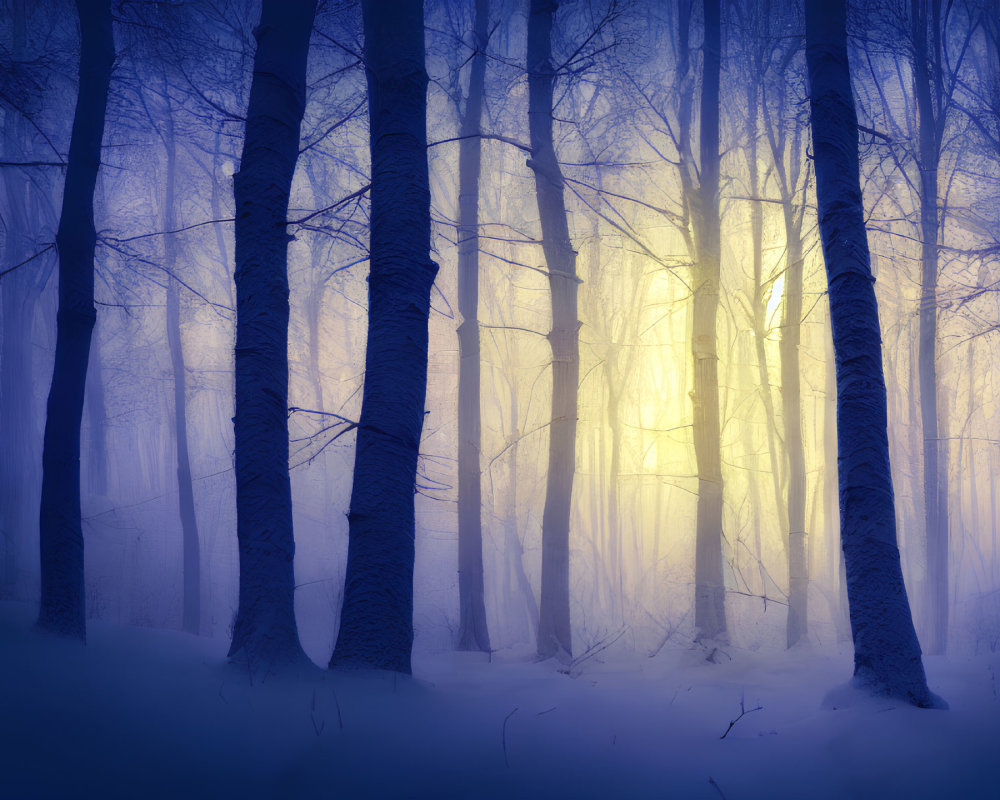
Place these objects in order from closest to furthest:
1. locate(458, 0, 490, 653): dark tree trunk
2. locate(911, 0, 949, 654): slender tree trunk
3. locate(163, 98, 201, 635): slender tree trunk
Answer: locate(458, 0, 490, 653): dark tree trunk → locate(911, 0, 949, 654): slender tree trunk → locate(163, 98, 201, 635): slender tree trunk

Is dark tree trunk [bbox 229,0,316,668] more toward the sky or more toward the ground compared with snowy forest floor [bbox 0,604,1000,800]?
more toward the sky

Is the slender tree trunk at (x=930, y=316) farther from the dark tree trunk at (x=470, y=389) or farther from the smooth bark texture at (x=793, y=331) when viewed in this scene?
the dark tree trunk at (x=470, y=389)

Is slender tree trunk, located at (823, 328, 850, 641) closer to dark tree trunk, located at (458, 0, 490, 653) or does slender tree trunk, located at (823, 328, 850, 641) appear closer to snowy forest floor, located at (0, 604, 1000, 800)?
dark tree trunk, located at (458, 0, 490, 653)

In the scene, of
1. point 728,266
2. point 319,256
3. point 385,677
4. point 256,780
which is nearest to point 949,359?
point 728,266

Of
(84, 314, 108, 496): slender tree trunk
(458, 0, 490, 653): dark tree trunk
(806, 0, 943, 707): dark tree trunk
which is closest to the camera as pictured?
(806, 0, 943, 707): dark tree trunk

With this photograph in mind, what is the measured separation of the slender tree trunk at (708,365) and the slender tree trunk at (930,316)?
4204mm

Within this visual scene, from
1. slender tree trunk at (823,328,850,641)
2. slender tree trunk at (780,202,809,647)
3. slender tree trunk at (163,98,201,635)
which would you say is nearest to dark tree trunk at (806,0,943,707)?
slender tree trunk at (780,202,809,647)

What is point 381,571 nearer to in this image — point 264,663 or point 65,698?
point 264,663

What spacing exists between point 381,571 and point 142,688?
1423mm

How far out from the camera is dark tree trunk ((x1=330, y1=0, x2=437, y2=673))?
386cm

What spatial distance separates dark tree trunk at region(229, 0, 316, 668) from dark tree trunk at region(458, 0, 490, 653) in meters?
4.44

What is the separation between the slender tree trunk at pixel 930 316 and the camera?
395 inches

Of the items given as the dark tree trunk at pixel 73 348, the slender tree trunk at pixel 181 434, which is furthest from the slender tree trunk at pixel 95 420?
the dark tree trunk at pixel 73 348

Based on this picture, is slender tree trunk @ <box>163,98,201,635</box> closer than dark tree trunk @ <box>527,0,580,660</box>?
No
